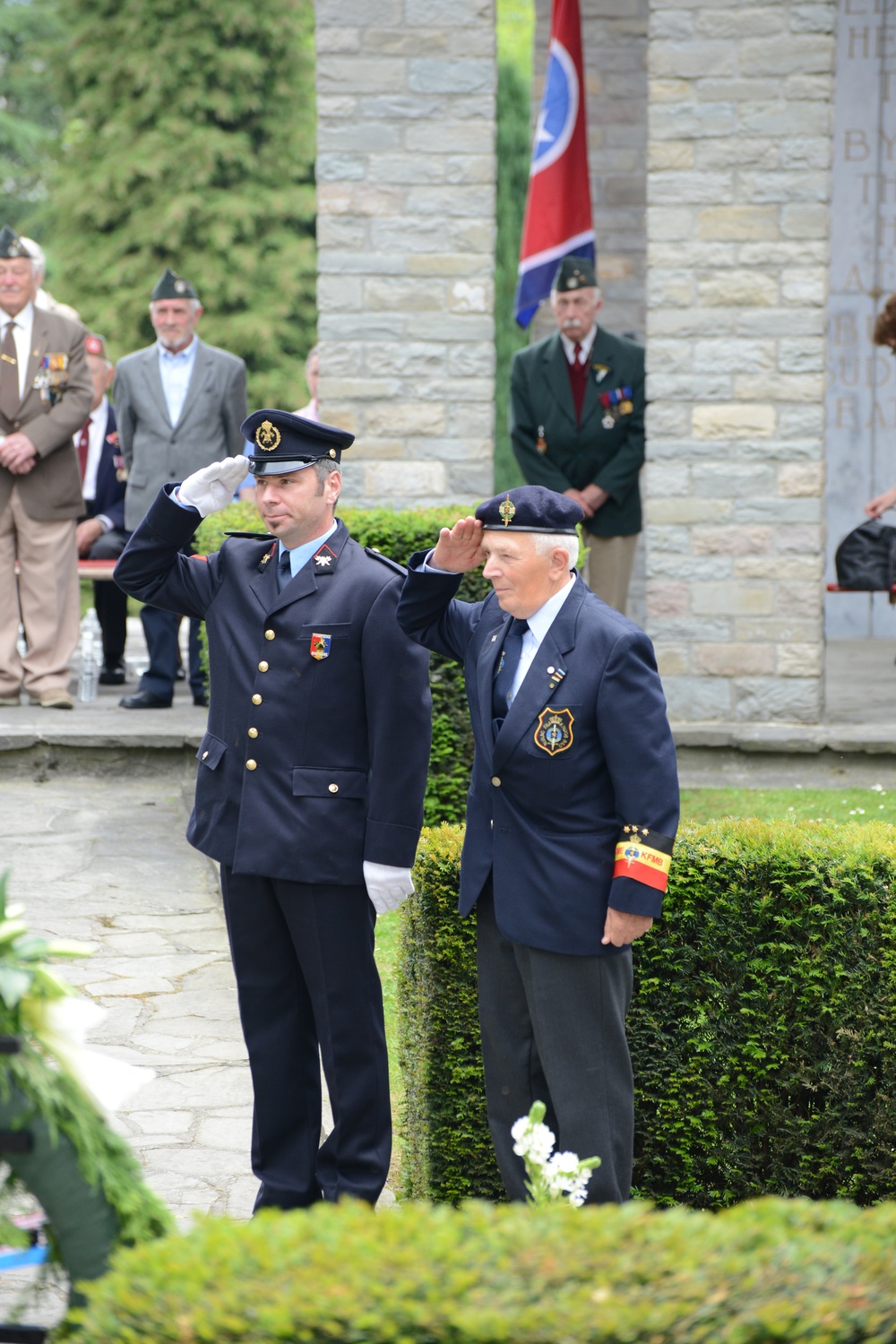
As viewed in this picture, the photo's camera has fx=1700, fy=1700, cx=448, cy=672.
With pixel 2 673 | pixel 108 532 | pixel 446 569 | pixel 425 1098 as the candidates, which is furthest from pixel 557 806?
pixel 108 532

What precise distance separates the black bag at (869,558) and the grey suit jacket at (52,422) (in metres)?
3.92

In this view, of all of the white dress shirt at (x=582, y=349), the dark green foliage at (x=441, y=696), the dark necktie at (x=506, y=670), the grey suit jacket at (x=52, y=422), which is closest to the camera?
the dark necktie at (x=506, y=670)

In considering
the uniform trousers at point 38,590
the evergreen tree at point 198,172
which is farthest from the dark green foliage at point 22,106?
the uniform trousers at point 38,590

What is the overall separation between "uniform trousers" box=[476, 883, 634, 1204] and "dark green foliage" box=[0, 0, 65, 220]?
25.7 m

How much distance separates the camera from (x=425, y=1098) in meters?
4.21

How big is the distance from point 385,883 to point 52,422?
553cm

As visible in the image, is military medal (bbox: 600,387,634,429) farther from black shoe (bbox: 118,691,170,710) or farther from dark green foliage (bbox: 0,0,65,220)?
dark green foliage (bbox: 0,0,65,220)

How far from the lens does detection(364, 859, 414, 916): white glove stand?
382 cm

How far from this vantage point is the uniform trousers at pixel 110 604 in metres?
9.98

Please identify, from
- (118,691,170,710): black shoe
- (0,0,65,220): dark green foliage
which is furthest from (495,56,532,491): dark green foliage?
(0,0,65,220): dark green foliage

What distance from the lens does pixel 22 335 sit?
8781 mm

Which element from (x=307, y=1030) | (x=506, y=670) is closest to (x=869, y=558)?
(x=506, y=670)

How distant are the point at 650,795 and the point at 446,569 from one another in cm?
70

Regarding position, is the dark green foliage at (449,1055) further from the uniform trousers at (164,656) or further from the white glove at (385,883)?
the uniform trousers at (164,656)
